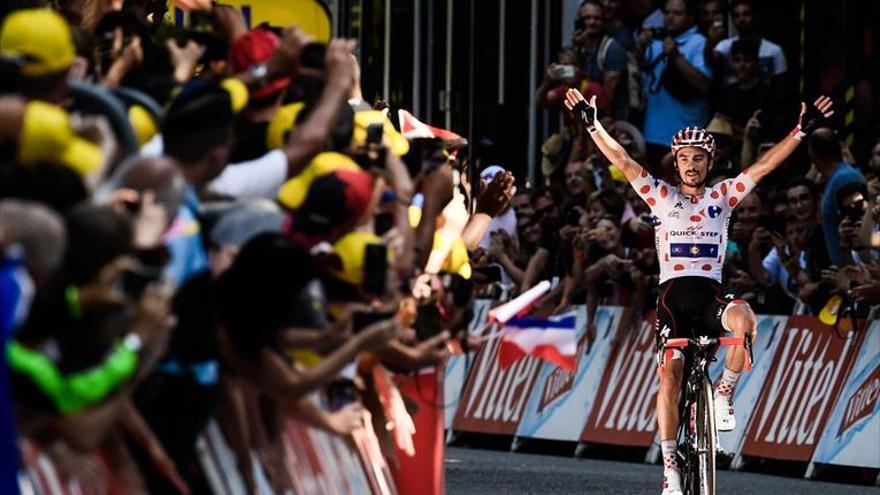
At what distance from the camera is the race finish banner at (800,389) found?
60.1 ft

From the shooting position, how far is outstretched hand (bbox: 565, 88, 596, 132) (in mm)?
15930

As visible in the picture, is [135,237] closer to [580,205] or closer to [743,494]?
[743,494]

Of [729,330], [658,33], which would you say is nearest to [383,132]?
[729,330]

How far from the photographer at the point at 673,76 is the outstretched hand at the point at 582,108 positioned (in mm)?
4042

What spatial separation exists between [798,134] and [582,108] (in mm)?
1403

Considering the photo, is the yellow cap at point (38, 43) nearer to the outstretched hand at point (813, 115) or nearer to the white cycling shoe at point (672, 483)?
the white cycling shoe at point (672, 483)

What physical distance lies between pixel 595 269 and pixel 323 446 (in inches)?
460

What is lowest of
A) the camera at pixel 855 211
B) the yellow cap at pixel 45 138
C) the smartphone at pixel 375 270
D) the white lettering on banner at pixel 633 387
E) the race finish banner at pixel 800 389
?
the white lettering on banner at pixel 633 387

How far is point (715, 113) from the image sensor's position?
20094 mm

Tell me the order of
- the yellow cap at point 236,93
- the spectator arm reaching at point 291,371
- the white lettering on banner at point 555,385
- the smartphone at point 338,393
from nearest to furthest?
1. the spectator arm reaching at point 291,371
2. the yellow cap at point 236,93
3. the smartphone at point 338,393
4. the white lettering on banner at point 555,385

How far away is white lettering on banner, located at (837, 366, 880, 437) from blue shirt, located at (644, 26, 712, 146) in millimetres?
3098

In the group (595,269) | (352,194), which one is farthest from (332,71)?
(595,269)

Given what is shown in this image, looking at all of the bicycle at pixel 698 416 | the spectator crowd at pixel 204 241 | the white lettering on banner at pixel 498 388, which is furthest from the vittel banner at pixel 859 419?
the spectator crowd at pixel 204 241

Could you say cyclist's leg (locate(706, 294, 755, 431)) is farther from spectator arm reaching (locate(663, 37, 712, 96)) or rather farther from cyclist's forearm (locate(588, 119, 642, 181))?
spectator arm reaching (locate(663, 37, 712, 96))
